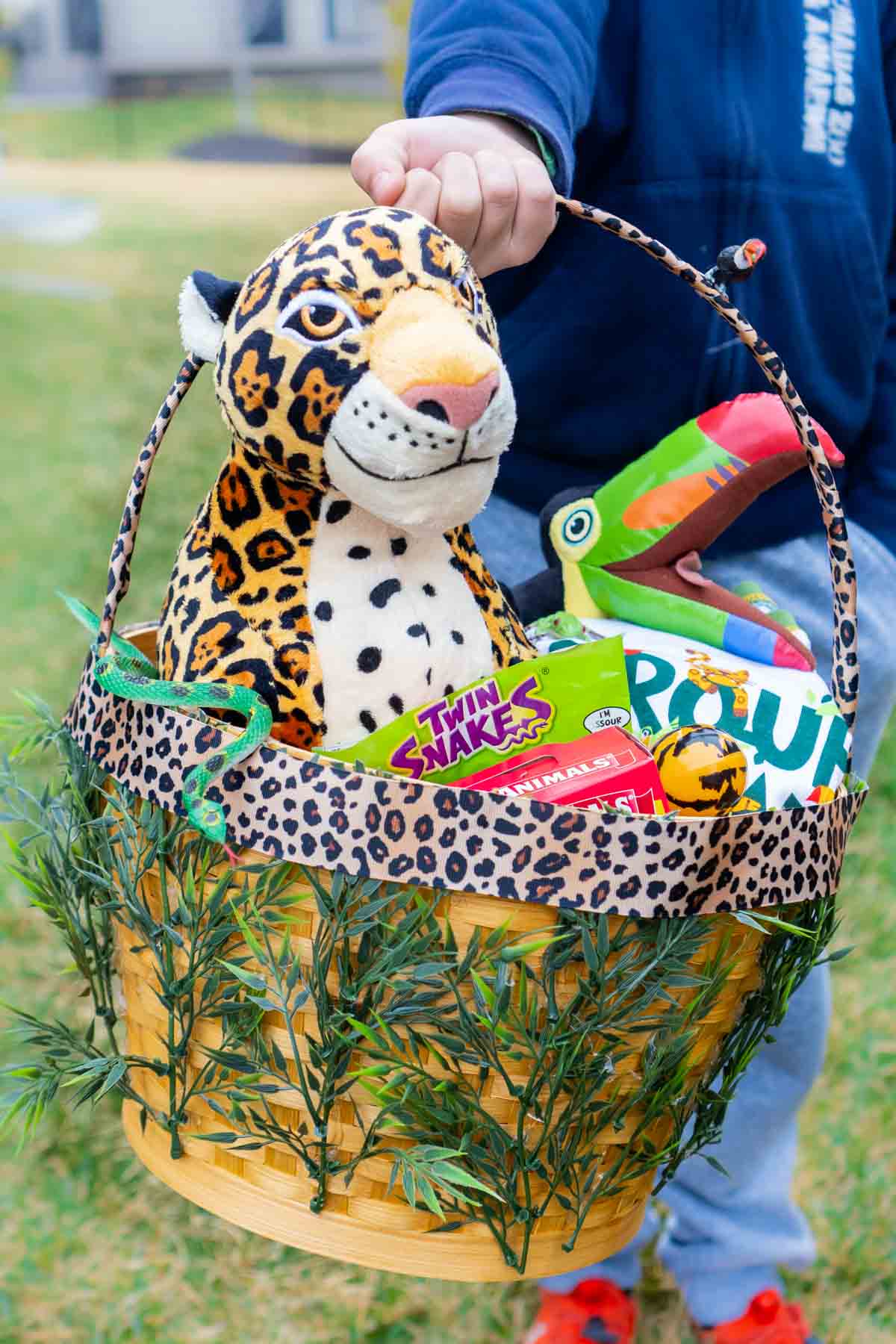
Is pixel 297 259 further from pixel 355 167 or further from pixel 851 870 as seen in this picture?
pixel 851 870

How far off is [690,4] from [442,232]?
0.48 metres

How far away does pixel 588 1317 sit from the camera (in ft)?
4.47

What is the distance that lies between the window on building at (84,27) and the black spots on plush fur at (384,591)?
25.6ft

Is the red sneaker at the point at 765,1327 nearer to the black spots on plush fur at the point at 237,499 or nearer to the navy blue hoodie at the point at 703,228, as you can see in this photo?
the navy blue hoodie at the point at 703,228

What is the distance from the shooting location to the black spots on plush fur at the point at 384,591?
80 centimetres

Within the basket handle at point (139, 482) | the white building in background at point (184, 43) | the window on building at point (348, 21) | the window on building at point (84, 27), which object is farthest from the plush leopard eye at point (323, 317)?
the window on building at point (84, 27)

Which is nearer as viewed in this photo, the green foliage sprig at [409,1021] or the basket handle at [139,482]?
the green foliage sprig at [409,1021]

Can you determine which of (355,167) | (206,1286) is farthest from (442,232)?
(206,1286)

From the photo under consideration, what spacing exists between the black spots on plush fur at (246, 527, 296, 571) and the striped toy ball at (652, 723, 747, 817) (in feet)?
0.86

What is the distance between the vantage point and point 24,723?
90cm

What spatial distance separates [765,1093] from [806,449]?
0.76 metres

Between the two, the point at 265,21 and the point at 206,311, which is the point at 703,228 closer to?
the point at 206,311

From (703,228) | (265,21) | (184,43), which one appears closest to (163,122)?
(184,43)

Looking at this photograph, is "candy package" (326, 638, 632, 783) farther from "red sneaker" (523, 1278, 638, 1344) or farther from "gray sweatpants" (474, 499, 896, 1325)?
"red sneaker" (523, 1278, 638, 1344)
